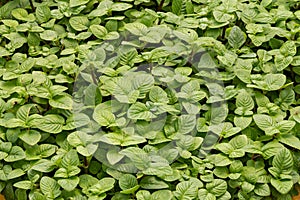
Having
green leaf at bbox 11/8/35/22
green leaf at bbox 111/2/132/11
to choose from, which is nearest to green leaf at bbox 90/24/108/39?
green leaf at bbox 111/2/132/11

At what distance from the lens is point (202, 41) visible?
6.35 feet

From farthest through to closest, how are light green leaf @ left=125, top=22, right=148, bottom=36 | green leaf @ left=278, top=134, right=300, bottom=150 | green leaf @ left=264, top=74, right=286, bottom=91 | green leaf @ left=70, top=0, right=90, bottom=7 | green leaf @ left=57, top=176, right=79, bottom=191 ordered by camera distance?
green leaf @ left=70, top=0, right=90, bottom=7, light green leaf @ left=125, top=22, right=148, bottom=36, green leaf @ left=264, top=74, right=286, bottom=91, green leaf @ left=278, top=134, right=300, bottom=150, green leaf @ left=57, top=176, right=79, bottom=191

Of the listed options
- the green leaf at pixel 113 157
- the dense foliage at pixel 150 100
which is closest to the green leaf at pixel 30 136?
the dense foliage at pixel 150 100

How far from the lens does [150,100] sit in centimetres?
176

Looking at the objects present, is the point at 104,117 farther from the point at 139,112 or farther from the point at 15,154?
the point at 15,154

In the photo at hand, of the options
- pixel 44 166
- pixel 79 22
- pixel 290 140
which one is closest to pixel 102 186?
pixel 44 166

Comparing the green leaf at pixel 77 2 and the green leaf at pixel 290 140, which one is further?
the green leaf at pixel 77 2

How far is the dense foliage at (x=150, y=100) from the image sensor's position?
1.62 m

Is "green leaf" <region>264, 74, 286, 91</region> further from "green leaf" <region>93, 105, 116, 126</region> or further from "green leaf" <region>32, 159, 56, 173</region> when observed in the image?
"green leaf" <region>32, 159, 56, 173</region>

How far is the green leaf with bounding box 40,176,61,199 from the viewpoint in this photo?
1570mm

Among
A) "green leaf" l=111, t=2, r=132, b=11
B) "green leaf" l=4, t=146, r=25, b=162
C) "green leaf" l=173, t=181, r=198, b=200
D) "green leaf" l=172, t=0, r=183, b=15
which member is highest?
"green leaf" l=111, t=2, r=132, b=11

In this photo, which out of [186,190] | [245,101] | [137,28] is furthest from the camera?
[137,28]

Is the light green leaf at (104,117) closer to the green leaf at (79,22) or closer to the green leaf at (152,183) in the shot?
the green leaf at (152,183)

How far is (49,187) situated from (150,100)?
1.32ft
